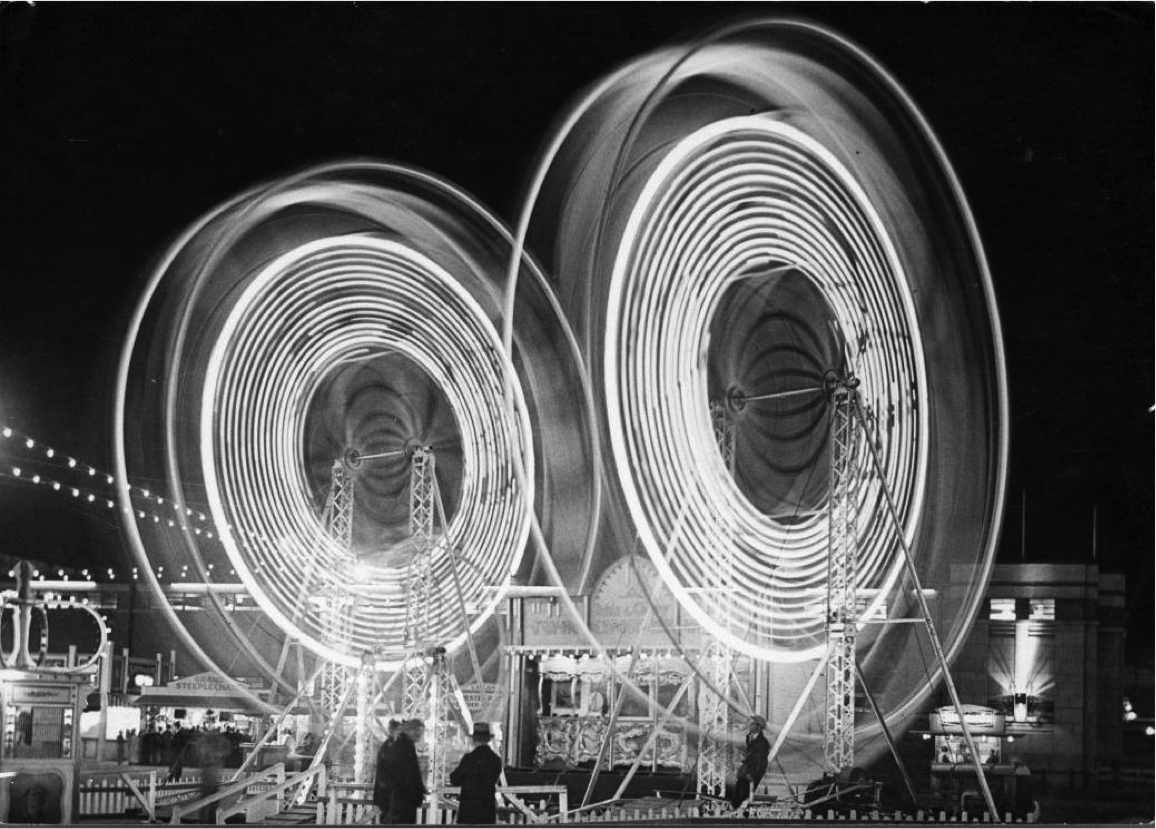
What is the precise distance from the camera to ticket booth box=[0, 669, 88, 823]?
7637 mm

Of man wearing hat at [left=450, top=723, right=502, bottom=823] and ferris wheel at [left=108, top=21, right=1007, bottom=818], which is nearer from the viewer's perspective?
man wearing hat at [left=450, top=723, right=502, bottom=823]

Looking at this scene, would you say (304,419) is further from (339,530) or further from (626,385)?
(626,385)

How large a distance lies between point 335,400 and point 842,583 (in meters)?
3.52

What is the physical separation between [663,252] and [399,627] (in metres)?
3.08

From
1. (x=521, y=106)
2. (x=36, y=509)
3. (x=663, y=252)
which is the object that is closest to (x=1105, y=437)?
(x=663, y=252)

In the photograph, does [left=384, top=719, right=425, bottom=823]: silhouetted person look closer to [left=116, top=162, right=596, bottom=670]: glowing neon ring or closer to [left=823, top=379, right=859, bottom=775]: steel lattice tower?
[left=116, top=162, right=596, bottom=670]: glowing neon ring

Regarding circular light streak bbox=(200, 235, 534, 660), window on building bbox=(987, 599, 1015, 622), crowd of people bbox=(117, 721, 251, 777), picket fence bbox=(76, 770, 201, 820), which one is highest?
circular light streak bbox=(200, 235, 534, 660)

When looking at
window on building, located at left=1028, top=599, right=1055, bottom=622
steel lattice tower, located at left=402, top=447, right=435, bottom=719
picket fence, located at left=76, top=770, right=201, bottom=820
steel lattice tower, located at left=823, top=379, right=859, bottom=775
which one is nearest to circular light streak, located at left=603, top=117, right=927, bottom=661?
steel lattice tower, located at left=823, top=379, right=859, bottom=775

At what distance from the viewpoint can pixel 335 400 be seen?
8727mm

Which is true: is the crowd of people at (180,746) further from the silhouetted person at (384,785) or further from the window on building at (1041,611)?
the window on building at (1041,611)

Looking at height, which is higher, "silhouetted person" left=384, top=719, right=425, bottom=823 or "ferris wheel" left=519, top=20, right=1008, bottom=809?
"ferris wheel" left=519, top=20, right=1008, bottom=809

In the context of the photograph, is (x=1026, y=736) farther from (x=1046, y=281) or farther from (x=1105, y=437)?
(x=1046, y=281)

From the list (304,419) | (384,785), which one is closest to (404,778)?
(384,785)

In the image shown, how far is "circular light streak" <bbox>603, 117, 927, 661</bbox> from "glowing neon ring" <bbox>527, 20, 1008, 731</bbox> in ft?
0.05
